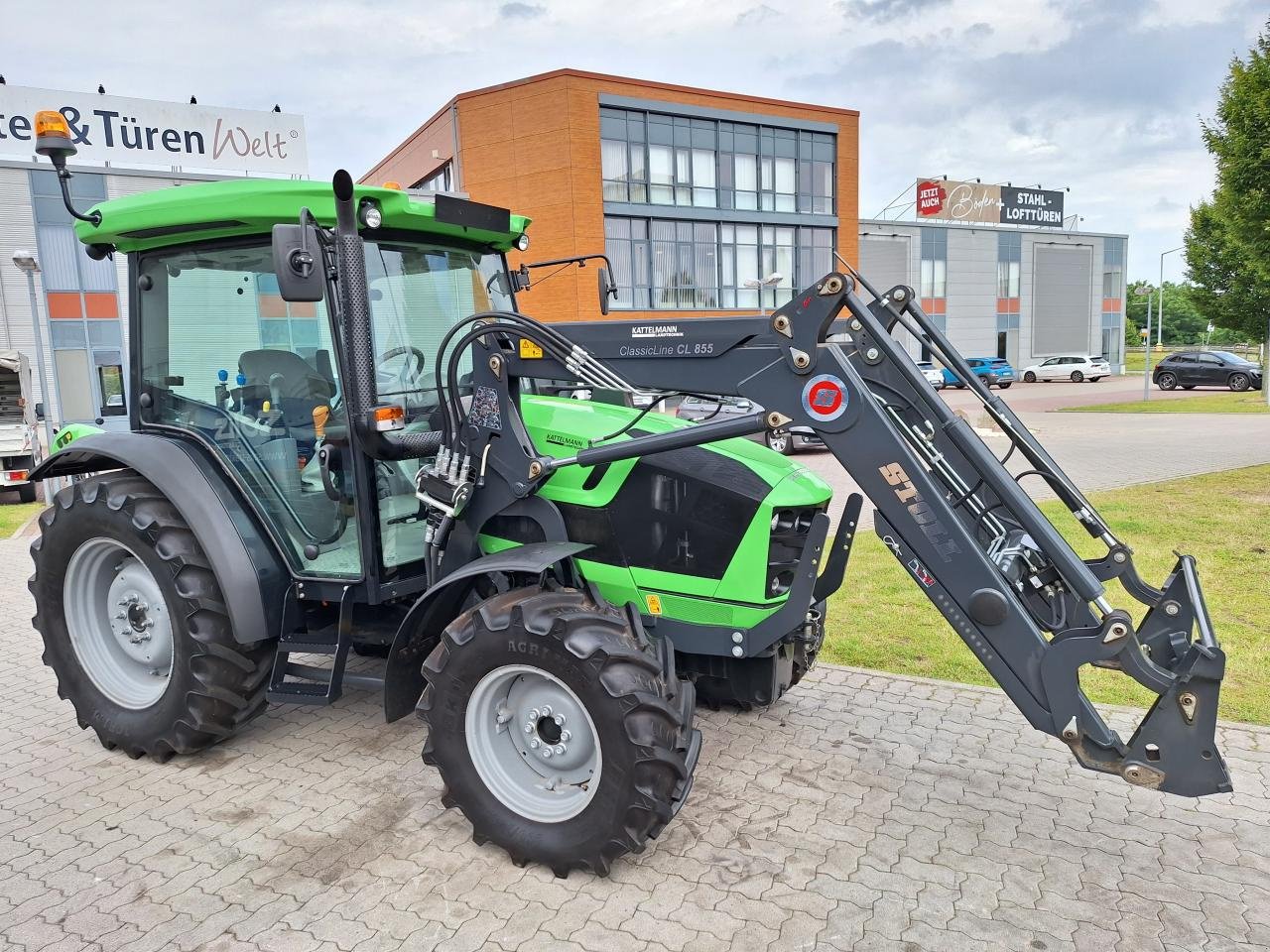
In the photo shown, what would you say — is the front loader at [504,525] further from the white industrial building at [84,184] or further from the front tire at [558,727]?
the white industrial building at [84,184]

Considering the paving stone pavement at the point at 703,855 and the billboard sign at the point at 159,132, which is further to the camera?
the billboard sign at the point at 159,132

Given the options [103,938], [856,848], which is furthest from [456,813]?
[856,848]

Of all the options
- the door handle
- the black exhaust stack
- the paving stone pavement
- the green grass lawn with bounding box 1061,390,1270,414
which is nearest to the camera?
the paving stone pavement

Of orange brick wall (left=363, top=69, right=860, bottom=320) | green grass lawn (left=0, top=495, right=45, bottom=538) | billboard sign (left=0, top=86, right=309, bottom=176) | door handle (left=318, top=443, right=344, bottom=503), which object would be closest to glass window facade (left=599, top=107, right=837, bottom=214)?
orange brick wall (left=363, top=69, right=860, bottom=320)

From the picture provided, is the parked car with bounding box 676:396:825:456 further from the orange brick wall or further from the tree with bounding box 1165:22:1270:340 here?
the orange brick wall

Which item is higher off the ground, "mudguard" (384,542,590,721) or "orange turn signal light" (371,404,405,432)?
"orange turn signal light" (371,404,405,432)

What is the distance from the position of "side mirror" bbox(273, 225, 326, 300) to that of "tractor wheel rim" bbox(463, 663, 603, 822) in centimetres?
158

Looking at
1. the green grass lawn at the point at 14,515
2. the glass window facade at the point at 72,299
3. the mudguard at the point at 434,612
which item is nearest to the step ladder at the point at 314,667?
the mudguard at the point at 434,612

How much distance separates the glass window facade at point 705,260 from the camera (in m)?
33.0

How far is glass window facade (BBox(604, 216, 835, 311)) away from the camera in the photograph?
33.0m

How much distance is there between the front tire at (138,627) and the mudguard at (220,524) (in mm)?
124

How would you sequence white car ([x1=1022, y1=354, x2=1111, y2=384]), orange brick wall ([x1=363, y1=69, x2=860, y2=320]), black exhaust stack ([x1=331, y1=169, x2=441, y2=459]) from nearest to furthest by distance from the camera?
black exhaust stack ([x1=331, y1=169, x2=441, y2=459])
orange brick wall ([x1=363, y1=69, x2=860, y2=320])
white car ([x1=1022, y1=354, x2=1111, y2=384])

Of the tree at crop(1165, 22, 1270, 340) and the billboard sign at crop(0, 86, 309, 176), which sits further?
the billboard sign at crop(0, 86, 309, 176)

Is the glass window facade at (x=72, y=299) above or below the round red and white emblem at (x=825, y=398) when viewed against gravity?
above
